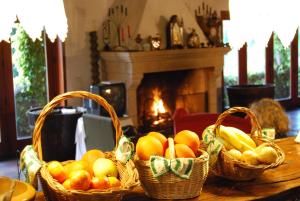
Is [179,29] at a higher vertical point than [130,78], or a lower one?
higher

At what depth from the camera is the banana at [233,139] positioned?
6.44 feet

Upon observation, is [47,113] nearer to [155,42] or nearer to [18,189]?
[18,189]

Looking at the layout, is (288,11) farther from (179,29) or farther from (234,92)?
(234,92)

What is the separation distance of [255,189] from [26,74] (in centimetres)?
485

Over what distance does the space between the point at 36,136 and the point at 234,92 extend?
6.16 meters

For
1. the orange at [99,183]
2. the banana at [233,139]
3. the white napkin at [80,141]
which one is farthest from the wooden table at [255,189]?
the white napkin at [80,141]

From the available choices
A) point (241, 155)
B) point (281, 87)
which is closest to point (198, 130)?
point (241, 155)

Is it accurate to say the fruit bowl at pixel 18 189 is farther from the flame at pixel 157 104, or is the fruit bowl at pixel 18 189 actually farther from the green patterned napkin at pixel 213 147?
the flame at pixel 157 104

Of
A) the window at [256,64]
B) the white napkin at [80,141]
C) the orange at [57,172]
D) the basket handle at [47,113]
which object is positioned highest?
the window at [256,64]

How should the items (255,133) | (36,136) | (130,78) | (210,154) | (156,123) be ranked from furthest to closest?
(156,123), (130,78), (255,133), (210,154), (36,136)

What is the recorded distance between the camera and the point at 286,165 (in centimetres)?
217

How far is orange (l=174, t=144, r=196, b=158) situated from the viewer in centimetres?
172

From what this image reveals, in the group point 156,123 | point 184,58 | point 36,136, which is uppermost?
point 184,58

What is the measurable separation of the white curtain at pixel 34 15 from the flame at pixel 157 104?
4.87 meters
